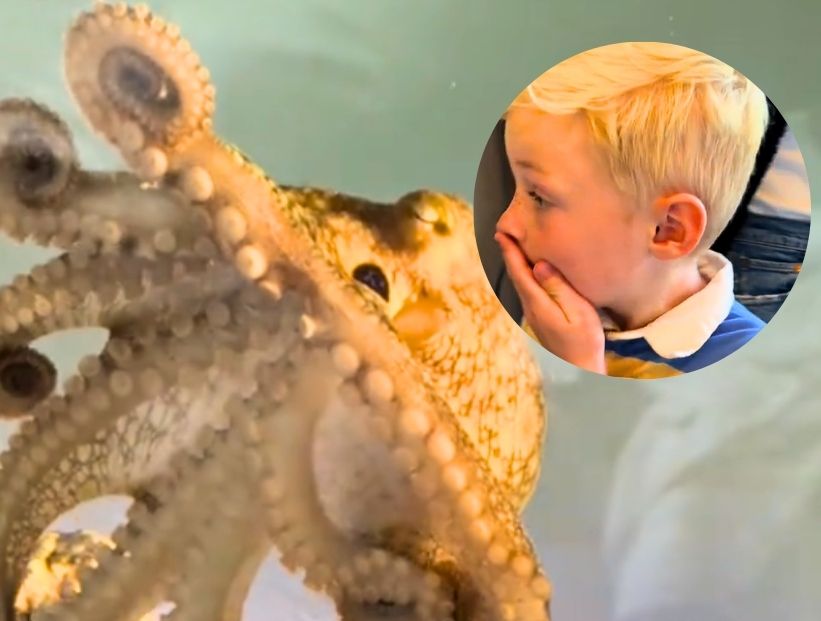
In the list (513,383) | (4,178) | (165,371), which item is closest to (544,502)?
(513,383)

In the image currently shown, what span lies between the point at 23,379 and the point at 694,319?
1.73ft

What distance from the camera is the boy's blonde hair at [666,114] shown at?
0.61m

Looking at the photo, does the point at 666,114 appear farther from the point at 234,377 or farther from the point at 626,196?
the point at 234,377

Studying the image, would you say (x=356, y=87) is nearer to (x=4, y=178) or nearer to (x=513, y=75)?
(x=513, y=75)

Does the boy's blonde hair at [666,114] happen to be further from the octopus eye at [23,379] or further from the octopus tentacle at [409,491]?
the octopus eye at [23,379]

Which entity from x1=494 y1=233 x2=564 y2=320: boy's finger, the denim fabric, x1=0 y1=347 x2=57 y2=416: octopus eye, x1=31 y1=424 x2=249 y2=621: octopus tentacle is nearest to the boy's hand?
x1=494 y1=233 x2=564 y2=320: boy's finger

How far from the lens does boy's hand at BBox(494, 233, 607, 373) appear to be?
2.13 feet

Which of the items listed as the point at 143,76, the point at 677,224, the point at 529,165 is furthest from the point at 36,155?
the point at 677,224

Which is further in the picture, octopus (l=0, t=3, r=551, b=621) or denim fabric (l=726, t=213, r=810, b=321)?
denim fabric (l=726, t=213, r=810, b=321)

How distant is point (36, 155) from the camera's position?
587 mm

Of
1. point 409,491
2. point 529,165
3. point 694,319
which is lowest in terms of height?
point 409,491

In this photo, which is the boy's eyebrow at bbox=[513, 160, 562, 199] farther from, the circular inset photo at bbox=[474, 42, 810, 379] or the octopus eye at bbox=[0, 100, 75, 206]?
the octopus eye at bbox=[0, 100, 75, 206]

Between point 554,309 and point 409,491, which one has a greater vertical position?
point 554,309

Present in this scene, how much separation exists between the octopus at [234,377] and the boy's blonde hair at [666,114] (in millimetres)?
120
